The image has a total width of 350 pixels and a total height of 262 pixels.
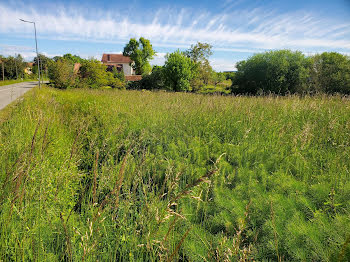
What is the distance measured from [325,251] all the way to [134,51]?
6504cm

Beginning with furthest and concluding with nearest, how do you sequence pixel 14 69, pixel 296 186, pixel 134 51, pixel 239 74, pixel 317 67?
pixel 134 51 → pixel 14 69 → pixel 239 74 → pixel 317 67 → pixel 296 186

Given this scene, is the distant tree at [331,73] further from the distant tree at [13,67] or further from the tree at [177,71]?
the distant tree at [13,67]

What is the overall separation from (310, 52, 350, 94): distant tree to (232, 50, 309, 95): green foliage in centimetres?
124

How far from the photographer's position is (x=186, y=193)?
38.1 inches

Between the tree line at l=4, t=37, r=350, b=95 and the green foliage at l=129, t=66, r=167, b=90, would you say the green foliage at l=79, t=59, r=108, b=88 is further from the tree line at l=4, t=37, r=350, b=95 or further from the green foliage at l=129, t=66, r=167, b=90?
the green foliage at l=129, t=66, r=167, b=90

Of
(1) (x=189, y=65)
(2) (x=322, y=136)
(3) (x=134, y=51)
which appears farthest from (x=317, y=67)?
(3) (x=134, y=51)

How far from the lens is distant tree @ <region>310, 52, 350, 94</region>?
66.6 ft

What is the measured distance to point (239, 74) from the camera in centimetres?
2809

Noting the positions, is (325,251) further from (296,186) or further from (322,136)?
(322,136)

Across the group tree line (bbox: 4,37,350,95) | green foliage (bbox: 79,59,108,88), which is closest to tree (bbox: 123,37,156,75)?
tree line (bbox: 4,37,350,95)

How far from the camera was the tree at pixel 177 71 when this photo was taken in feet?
105

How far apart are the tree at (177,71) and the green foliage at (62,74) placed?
14.6 meters

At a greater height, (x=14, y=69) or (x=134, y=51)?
(x=134, y=51)

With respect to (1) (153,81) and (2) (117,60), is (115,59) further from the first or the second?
(1) (153,81)
